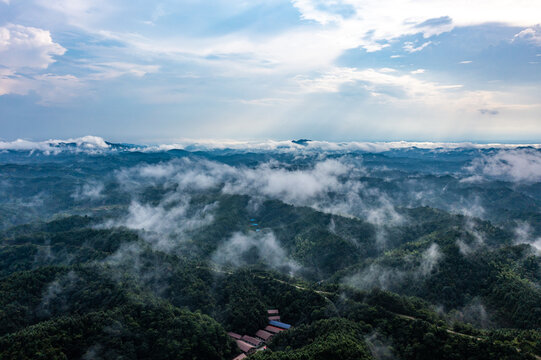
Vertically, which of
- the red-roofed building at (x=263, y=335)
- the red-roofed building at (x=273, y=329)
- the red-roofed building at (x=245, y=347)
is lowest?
the red-roofed building at (x=273, y=329)

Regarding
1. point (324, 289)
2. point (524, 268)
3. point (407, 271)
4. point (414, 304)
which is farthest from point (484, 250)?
point (324, 289)

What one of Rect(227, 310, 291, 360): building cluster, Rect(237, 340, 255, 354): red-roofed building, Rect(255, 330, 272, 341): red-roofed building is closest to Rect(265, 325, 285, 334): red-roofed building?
Rect(227, 310, 291, 360): building cluster

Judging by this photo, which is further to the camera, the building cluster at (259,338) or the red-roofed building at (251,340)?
the red-roofed building at (251,340)

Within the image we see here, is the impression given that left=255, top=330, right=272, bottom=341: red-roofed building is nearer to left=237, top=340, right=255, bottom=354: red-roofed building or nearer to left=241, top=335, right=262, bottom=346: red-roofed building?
left=241, top=335, right=262, bottom=346: red-roofed building

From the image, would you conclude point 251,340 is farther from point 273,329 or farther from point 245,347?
point 273,329

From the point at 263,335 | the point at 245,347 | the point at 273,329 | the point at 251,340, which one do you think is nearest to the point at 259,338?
the point at 263,335

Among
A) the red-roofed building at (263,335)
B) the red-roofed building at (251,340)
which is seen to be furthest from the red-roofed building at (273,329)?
the red-roofed building at (251,340)

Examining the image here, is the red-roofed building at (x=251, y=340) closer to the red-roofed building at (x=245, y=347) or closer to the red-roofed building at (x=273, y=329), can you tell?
the red-roofed building at (x=245, y=347)
